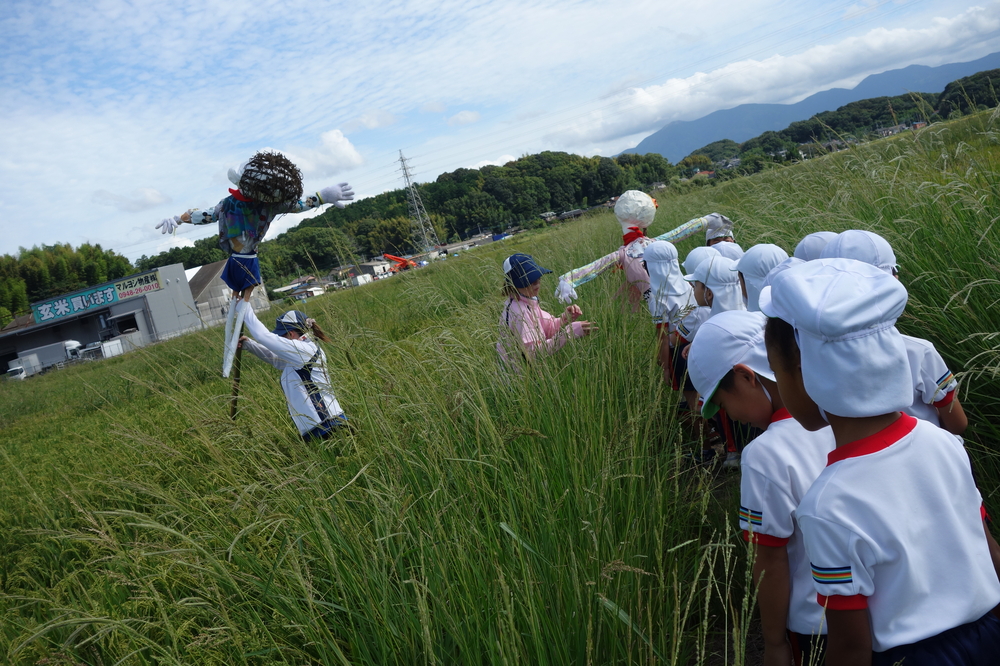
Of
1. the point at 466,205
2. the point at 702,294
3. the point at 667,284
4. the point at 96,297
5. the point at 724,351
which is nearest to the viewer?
the point at 724,351

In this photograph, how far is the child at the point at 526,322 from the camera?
2695 mm

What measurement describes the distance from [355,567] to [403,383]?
89 centimetres

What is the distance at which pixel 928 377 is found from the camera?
158 centimetres

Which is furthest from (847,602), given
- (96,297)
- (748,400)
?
(96,297)

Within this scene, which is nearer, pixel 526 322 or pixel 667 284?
pixel 526 322

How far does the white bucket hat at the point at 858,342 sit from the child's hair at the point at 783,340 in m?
0.16

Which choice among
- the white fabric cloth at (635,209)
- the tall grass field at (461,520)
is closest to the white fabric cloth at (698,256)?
the tall grass field at (461,520)

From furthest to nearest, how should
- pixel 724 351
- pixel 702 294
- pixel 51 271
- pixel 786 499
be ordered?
pixel 51 271
pixel 702 294
pixel 724 351
pixel 786 499

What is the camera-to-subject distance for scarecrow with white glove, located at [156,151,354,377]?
10.7 feet

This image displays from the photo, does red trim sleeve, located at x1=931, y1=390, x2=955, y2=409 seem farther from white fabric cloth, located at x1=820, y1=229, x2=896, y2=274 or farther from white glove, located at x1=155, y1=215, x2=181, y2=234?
white glove, located at x1=155, y1=215, x2=181, y2=234

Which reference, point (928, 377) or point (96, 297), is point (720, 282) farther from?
point (96, 297)

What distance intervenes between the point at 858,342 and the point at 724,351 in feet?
1.89

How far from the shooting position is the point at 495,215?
20391 mm

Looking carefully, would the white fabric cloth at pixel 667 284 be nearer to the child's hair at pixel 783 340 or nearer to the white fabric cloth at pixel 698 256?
the white fabric cloth at pixel 698 256
